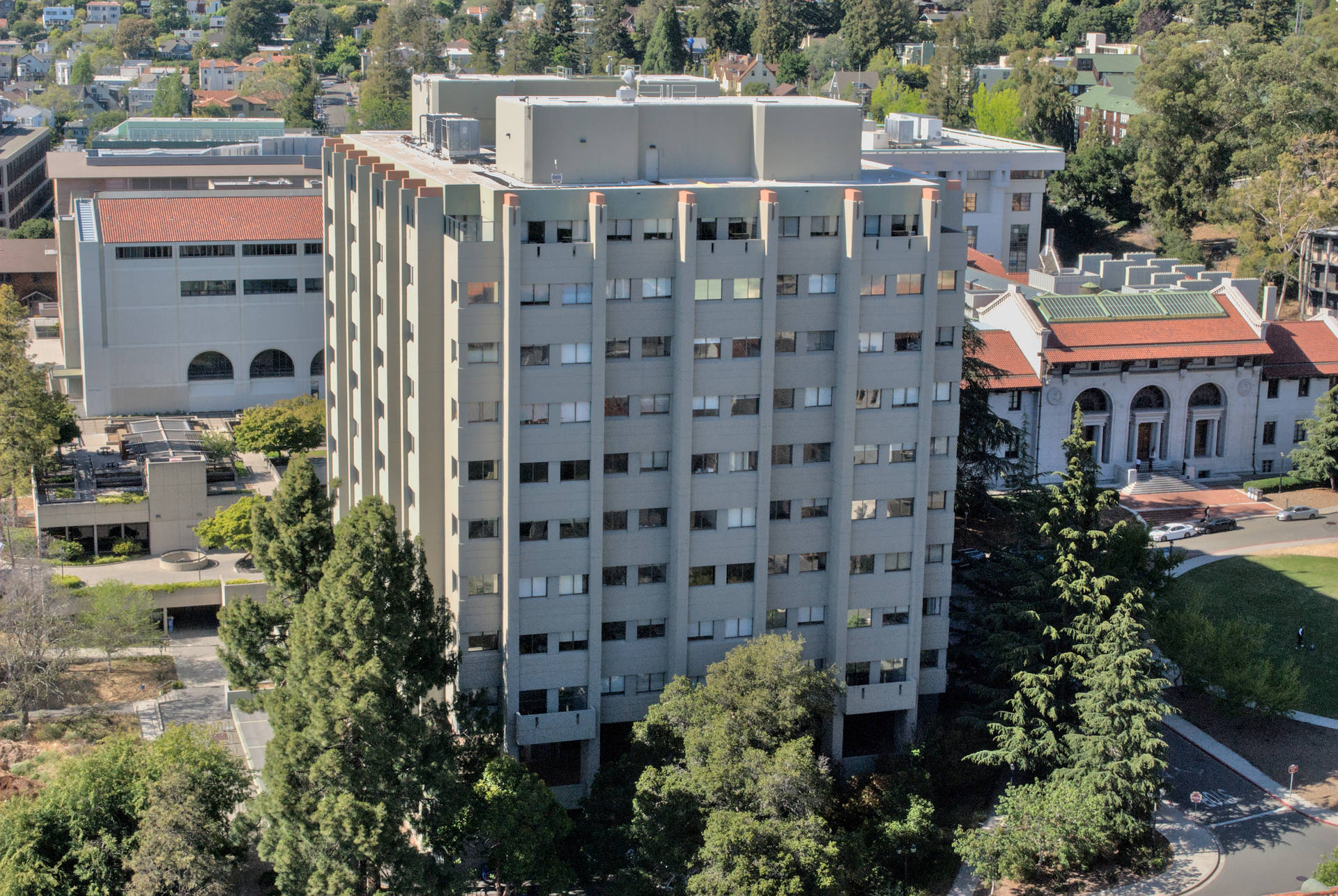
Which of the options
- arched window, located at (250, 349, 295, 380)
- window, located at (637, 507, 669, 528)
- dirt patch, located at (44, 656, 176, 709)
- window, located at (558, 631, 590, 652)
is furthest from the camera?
arched window, located at (250, 349, 295, 380)

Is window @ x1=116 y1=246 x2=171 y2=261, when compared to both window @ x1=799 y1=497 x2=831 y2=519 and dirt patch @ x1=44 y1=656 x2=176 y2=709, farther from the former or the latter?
window @ x1=799 y1=497 x2=831 y2=519

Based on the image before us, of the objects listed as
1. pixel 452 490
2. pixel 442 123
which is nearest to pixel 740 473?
pixel 452 490

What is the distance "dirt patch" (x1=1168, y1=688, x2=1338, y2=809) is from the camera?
78.6 metres

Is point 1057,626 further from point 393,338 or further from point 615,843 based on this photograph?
point 393,338

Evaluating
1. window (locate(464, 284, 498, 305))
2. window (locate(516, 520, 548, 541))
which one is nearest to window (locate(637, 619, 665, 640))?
window (locate(516, 520, 548, 541))

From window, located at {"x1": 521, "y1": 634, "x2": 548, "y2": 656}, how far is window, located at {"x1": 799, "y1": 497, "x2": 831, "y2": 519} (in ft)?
41.8

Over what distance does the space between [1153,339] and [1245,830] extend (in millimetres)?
49069

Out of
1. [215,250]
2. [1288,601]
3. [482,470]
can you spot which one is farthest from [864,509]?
[215,250]

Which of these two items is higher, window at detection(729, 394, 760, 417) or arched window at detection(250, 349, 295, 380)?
window at detection(729, 394, 760, 417)

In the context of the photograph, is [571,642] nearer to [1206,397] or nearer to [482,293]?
[482,293]

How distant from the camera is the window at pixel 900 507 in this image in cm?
7625

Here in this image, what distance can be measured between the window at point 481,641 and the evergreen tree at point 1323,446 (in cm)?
6670

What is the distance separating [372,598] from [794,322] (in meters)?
21.9

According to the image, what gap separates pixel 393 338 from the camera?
7800 centimetres
